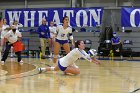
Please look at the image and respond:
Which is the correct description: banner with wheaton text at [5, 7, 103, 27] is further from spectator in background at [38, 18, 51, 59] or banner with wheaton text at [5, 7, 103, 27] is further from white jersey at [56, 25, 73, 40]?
white jersey at [56, 25, 73, 40]

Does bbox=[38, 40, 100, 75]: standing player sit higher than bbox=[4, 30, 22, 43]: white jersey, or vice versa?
bbox=[4, 30, 22, 43]: white jersey

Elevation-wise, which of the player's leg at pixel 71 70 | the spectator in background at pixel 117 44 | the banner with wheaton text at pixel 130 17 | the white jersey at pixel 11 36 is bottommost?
the player's leg at pixel 71 70

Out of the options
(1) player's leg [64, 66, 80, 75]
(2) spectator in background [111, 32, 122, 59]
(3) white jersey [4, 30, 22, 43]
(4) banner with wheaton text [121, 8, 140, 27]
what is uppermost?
(4) banner with wheaton text [121, 8, 140, 27]

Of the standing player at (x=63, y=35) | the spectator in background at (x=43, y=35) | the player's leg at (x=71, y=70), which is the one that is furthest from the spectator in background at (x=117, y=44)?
the player's leg at (x=71, y=70)

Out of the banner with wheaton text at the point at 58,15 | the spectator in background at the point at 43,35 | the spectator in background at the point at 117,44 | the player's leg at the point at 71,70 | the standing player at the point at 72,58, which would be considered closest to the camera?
the standing player at the point at 72,58

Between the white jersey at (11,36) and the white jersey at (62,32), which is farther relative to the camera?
the white jersey at (11,36)

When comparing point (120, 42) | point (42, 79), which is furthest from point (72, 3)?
point (42, 79)

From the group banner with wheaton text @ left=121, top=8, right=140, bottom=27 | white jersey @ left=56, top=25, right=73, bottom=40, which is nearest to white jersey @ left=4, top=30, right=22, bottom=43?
white jersey @ left=56, top=25, right=73, bottom=40

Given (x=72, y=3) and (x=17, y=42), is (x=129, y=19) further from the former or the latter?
(x=17, y=42)

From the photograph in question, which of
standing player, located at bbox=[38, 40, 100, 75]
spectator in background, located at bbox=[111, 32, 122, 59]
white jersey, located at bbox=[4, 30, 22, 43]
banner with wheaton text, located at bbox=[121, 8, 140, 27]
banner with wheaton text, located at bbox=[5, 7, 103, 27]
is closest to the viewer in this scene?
standing player, located at bbox=[38, 40, 100, 75]

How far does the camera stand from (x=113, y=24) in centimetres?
2172

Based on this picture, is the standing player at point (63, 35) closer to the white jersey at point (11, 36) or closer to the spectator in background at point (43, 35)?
the white jersey at point (11, 36)

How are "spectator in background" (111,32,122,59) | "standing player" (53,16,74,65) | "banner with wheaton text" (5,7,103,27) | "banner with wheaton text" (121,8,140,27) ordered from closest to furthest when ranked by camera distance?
"standing player" (53,16,74,65) < "spectator in background" (111,32,122,59) < "banner with wheaton text" (121,8,140,27) < "banner with wheaton text" (5,7,103,27)

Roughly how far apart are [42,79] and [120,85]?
91.1 inches
